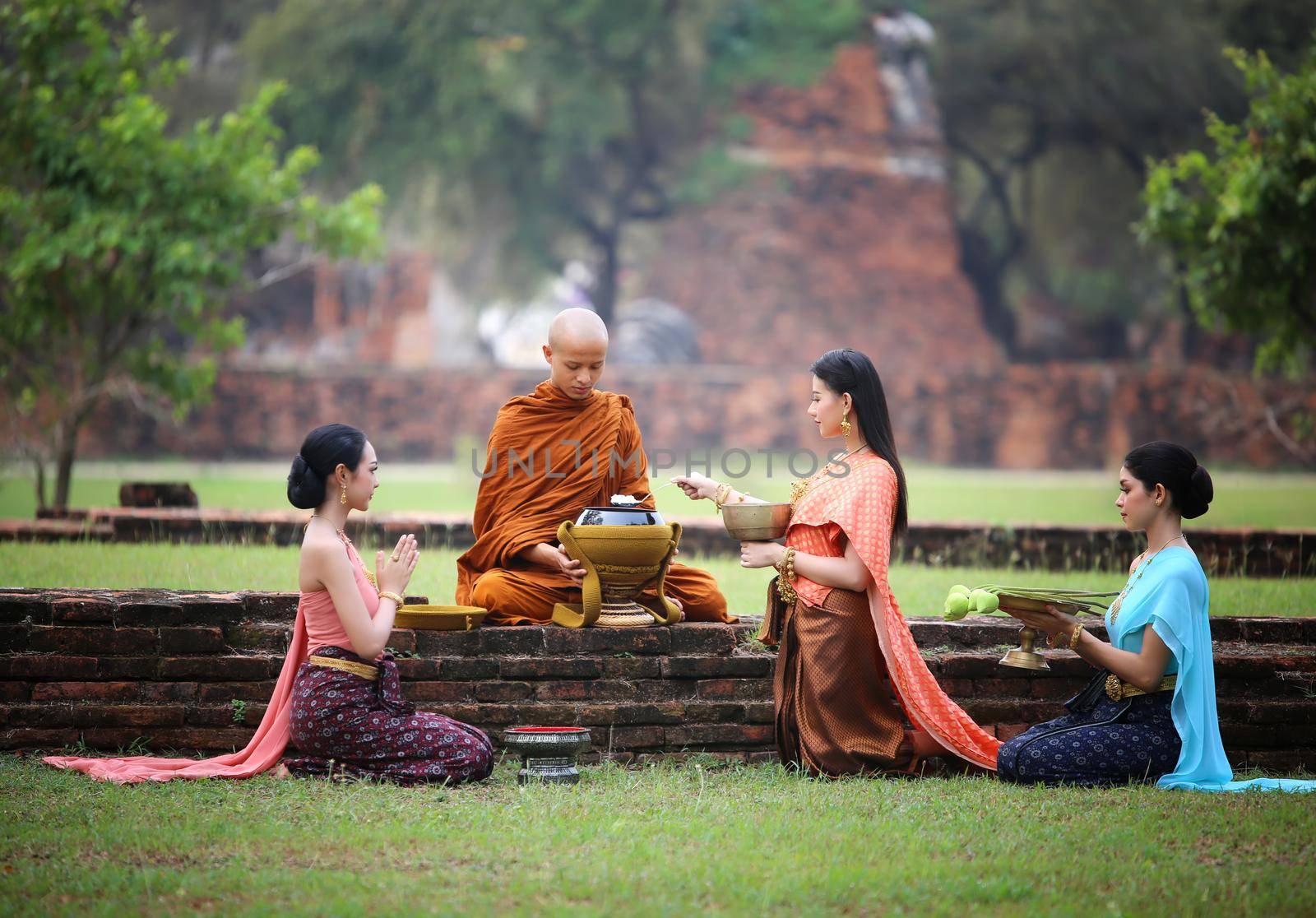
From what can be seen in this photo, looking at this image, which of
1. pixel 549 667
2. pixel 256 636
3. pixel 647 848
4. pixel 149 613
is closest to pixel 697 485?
pixel 549 667

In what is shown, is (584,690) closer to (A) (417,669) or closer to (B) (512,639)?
(B) (512,639)

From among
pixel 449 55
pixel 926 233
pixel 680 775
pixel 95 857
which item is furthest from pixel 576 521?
pixel 926 233

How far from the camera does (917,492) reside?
15852mm

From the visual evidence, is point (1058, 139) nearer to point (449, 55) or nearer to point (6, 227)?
point (449, 55)

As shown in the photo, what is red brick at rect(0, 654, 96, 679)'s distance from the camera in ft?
13.9

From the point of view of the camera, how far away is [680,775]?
4113 mm

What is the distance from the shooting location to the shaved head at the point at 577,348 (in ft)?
14.9

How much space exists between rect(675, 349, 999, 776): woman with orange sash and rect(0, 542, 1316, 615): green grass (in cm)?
184

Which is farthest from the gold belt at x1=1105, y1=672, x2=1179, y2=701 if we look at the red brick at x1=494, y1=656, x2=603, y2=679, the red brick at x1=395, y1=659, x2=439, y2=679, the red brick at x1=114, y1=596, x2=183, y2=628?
the red brick at x1=114, y1=596, x2=183, y2=628

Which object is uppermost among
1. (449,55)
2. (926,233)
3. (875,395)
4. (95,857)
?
(449,55)

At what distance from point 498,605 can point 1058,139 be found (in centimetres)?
2273

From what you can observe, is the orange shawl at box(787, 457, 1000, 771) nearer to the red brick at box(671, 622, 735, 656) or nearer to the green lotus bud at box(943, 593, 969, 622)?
the green lotus bud at box(943, 593, 969, 622)

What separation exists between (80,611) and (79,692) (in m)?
0.25

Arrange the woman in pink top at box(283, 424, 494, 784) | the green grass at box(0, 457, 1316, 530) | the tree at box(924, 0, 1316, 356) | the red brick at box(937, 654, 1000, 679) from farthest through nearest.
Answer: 1. the tree at box(924, 0, 1316, 356)
2. the green grass at box(0, 457, 1316, 530)
3. the red brick at box(937, 654, 1000, 679)
4. the woman in pink top at box(283, 424, 494, 784)
